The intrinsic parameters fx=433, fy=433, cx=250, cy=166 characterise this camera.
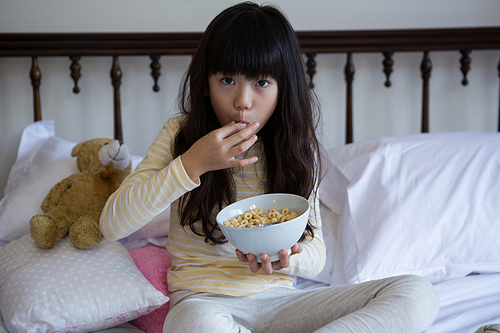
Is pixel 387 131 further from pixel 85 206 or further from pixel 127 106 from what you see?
pixel 85 206

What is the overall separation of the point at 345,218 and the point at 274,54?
0.55 m

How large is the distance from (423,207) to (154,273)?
70 centimetres

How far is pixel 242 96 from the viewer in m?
0.80

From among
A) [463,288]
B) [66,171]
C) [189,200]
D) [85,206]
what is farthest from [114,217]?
[463,288]

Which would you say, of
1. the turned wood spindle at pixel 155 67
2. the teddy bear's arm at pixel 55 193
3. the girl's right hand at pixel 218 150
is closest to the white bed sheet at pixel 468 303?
the girl's right hand at pixel 218 150

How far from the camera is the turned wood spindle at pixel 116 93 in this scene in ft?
4.78

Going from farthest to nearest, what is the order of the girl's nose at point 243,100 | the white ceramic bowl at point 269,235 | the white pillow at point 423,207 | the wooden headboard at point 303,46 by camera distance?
the wooden headboard at point 303,46 < the white pillow at point 423,207 < the girl's nose at point 243,100 < the white ceramic bowl at point 269,235

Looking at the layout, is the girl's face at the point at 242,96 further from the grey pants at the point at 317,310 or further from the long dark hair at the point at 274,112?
the grey pants at the point at 317,310

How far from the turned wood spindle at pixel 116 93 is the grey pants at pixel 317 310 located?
0.76m

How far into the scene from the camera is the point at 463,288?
3.28 ft

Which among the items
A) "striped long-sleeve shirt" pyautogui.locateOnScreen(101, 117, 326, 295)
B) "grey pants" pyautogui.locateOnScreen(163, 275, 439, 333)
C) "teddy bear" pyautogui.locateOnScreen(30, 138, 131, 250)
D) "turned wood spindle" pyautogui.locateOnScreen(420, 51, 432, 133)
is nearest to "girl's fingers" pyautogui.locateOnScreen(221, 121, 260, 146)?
"striped long-sleeve shirt" pyautogui.locateOnScreen(101, 117, 326, 295)

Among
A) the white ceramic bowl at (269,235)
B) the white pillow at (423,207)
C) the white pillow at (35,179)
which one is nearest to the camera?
the white ceramic bowl at (269,235)

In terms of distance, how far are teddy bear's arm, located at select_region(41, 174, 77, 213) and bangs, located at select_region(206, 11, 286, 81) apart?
55cm

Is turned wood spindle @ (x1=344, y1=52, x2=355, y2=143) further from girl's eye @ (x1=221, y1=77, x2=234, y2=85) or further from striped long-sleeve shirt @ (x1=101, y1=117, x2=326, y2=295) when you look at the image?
girl's eye @ (x1=221, y1=77, x2=234, y2=85)
